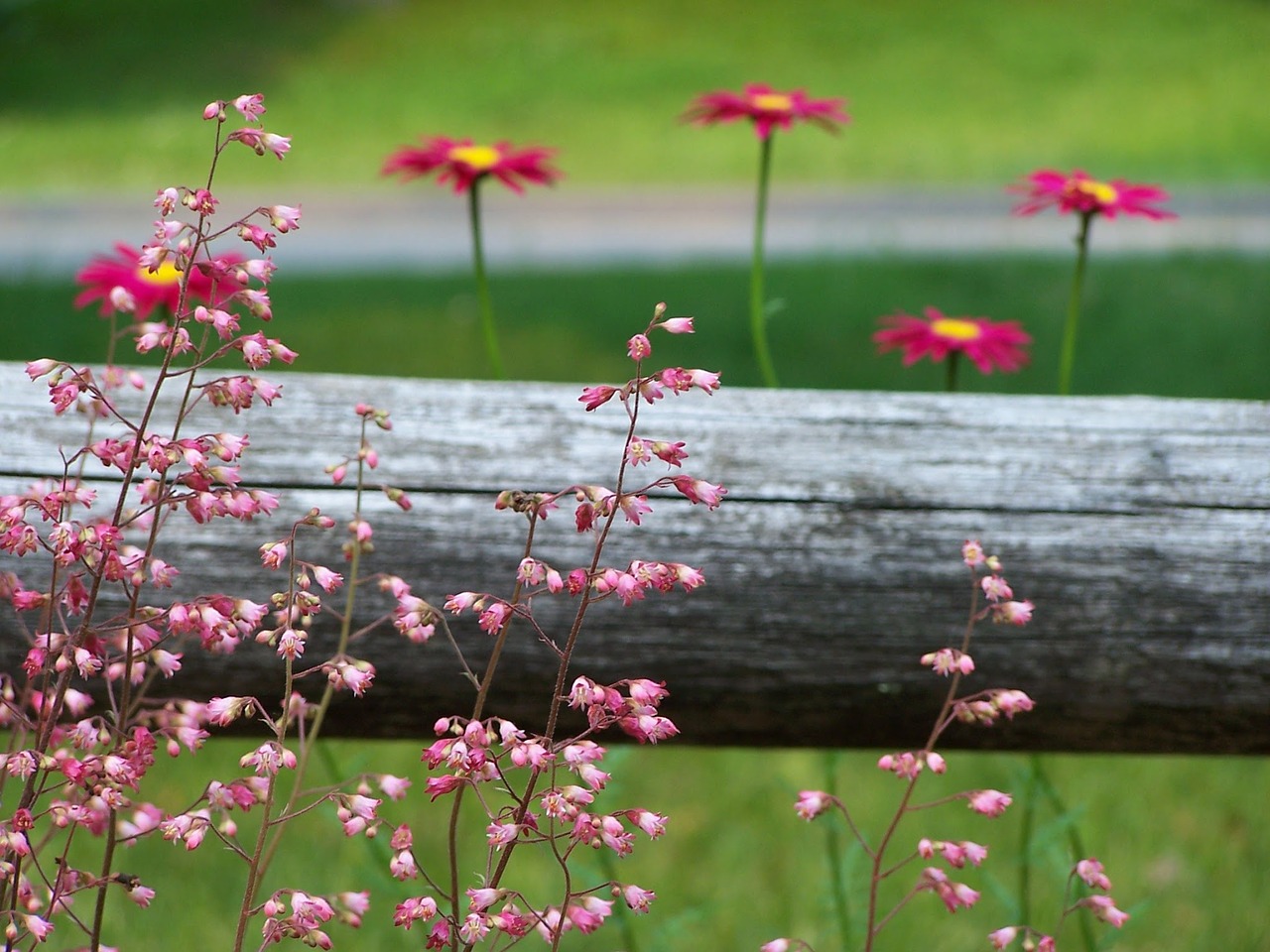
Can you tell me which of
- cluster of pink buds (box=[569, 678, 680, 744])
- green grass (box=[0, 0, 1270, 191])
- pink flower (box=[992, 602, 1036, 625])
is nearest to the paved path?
green grass (box=[0, 0, 1270, 191])

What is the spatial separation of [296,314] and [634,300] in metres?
1.70

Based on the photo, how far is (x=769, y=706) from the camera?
153 cm

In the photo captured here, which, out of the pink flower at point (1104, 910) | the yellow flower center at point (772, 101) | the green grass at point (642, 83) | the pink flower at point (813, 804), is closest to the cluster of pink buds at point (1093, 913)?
the pink flower at point (1104, 910)

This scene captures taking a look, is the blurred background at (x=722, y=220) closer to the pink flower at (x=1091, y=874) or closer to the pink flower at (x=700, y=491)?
the pink flower at (x=1091, y=874)

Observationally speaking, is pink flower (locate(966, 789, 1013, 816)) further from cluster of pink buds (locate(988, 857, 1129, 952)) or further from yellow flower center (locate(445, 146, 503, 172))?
yellow flower center (locate(445, 146, 503, 172))

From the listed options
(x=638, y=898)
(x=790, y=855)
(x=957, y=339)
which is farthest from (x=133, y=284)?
(x=790, y=855)

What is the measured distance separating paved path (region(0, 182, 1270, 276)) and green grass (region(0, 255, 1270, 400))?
2.41ft

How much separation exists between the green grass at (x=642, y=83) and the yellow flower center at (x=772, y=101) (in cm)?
916

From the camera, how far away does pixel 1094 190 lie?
1623 mm

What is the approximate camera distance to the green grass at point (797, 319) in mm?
Answer: 5352

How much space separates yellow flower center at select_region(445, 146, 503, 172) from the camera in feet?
5.70

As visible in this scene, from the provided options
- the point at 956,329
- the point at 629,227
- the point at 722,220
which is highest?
the point at 722,220

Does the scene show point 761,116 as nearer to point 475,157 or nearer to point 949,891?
point 475,157

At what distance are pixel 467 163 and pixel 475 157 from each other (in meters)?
0.10
